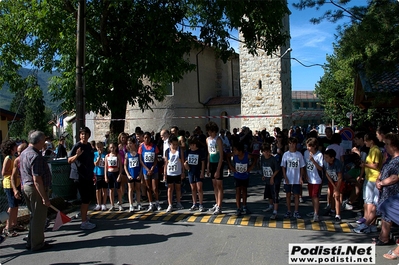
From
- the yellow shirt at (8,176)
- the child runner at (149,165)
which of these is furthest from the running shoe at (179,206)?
the yellow shirt at (8,176)

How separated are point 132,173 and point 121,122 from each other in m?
4.71

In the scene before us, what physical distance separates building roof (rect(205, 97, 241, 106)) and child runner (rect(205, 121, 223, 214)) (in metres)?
23.2

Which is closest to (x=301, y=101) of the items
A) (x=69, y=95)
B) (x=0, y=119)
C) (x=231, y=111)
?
(x=231, y=111)

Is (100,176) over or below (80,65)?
below

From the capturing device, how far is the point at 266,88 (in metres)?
28.6

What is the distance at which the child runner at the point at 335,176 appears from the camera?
23.8 feet

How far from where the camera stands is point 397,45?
7473mm

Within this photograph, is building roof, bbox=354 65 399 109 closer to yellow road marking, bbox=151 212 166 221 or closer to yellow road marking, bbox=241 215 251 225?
yellow road marking, bbox=241 215 251 225

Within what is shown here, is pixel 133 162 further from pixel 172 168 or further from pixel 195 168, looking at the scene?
pixel 195 168

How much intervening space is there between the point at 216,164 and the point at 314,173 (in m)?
2.12

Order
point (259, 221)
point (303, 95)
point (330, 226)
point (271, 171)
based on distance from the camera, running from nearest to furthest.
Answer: point (330, 226) → point (259, 221) → point (271, 171) → point (303, 95)

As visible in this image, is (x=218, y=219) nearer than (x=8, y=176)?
No

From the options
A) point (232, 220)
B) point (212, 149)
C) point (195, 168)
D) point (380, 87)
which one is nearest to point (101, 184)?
point (195, 168)

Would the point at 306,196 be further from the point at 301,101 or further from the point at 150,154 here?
the point at 301,101
